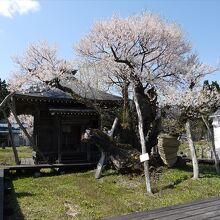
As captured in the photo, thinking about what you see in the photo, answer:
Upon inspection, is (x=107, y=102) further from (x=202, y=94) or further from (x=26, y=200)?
(x=26, y=200)

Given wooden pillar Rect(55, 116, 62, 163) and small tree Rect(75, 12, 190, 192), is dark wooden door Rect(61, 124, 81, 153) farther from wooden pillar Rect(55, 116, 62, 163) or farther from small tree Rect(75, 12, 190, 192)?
small tree Rect(75, 12, 190, 192)

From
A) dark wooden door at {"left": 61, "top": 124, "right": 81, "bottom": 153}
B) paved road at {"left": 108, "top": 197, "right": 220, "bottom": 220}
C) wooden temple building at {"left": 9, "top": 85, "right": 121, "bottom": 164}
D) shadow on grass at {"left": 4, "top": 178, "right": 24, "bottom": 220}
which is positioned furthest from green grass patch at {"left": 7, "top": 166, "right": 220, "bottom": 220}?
dark wooden door at {"left": 61, "top": 124, "right": 81, "bottom": 153}

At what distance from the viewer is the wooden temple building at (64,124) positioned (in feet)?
72.7

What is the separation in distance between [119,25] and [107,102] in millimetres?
6418

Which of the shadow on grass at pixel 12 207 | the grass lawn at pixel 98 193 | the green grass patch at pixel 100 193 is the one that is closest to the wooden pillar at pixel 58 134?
the grass lawn at pixel 98 193

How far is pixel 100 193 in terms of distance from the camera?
13.5 m

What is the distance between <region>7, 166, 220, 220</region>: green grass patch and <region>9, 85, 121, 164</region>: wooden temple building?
15.5ft

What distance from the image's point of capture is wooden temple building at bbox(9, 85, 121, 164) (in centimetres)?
2216

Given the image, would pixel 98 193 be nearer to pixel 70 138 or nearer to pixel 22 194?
pixel 22 194

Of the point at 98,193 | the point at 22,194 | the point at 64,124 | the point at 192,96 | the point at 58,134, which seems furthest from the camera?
the point at 64,124

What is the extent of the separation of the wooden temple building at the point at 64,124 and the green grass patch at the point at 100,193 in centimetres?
473

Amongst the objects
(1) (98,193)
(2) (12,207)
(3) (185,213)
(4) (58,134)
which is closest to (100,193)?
(1) (98,193)

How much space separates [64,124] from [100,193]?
10.4 m

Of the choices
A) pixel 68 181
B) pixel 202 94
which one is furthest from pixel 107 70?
pixel 68 181
